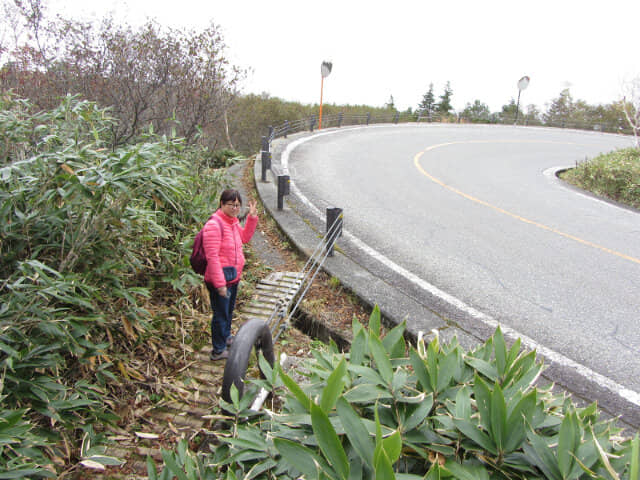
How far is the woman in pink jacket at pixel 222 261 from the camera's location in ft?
12.5

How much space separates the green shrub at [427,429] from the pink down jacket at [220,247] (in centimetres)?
238

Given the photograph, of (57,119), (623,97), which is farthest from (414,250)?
(623,97)

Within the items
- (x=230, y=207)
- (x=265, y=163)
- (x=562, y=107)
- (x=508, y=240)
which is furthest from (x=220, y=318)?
(x=562, y=107)

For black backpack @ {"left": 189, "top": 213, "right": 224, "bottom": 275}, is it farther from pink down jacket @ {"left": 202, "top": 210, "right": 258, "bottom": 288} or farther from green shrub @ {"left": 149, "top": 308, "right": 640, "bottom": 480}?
green shrub @ {"left": 149, "top": 308, "right": 640, "bottom": 480}

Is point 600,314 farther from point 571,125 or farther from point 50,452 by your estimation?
point 571,125

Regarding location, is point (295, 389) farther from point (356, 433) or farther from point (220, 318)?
point (220, 318)

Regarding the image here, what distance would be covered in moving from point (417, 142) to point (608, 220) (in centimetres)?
1146

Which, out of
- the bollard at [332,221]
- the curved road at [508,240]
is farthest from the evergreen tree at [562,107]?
the bollard at [332,221]

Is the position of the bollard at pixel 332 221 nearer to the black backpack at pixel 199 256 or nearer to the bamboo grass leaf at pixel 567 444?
the black backpack at pixel 199 256

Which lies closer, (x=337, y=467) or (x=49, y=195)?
(x=337, y=467)

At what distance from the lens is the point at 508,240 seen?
23.1 feet

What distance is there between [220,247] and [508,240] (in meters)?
5.03

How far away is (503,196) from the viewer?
1011 centimetres

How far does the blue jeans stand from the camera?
3.90 metres
